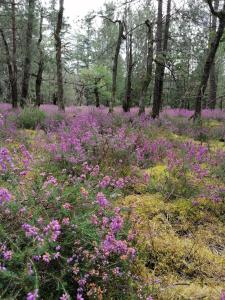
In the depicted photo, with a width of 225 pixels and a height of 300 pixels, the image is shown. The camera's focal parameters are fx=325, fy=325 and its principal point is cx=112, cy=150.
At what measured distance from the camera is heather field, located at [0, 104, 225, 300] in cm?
229

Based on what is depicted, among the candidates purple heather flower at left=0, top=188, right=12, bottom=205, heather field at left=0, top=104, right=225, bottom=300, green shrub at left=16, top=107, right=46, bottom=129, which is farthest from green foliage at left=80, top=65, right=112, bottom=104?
purple heather flower at left=0, top=188, right=12, bottom=205

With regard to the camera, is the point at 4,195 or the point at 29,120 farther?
the point at 29,120

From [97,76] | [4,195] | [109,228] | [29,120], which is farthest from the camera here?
[97,76]

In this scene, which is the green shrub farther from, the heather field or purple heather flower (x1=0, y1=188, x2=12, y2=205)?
purple heather flower (x1=0, y1=188, x2=12, y2=205)

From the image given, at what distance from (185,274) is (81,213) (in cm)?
124

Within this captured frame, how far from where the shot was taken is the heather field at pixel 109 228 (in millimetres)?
2289

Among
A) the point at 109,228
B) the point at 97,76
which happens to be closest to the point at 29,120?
the point at 109,228

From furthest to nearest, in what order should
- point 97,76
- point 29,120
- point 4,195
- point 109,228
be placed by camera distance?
Answer: point 97,76 < point 29,120 < point 109,228 < point 4,195

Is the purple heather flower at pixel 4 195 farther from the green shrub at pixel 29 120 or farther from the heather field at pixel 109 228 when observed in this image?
the green shrub at pixel 29 120

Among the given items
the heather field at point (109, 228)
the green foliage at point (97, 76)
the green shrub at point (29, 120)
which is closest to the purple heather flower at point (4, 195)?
the heather field at point (109, 228)

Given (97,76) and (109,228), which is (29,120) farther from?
(97,76)

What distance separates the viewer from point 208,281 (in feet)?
9.92

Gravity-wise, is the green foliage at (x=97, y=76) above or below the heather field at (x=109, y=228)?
above

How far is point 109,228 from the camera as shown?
2.77 metres
